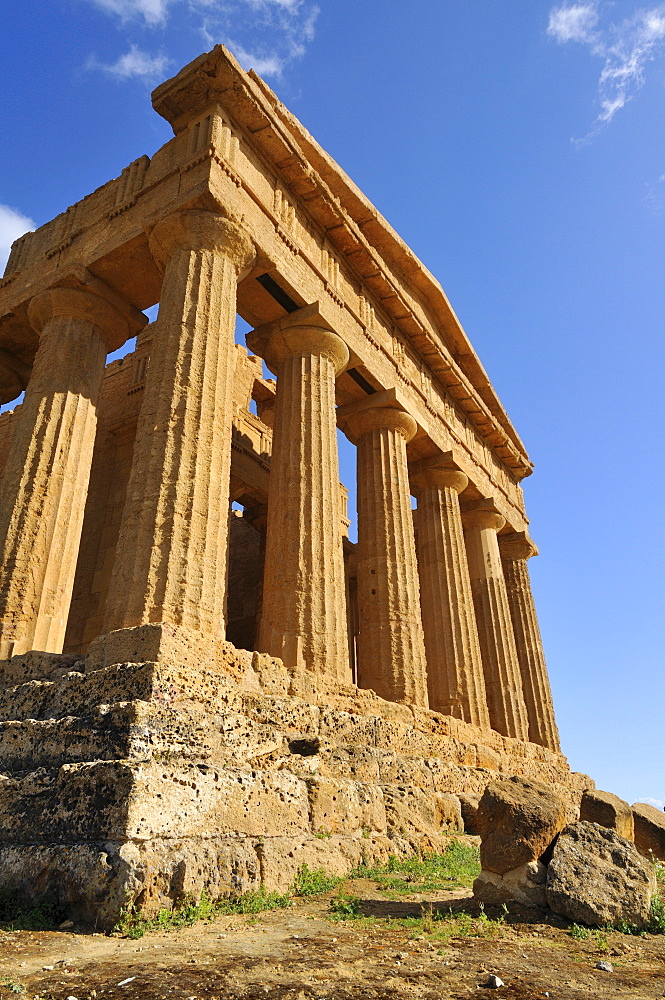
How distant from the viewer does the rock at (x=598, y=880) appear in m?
5.52

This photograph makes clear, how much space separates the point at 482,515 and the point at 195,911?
56.2 feet

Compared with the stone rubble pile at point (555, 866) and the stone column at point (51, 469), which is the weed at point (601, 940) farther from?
the stone column at point (51, 469)

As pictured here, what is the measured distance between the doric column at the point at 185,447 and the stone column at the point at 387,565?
5409mm

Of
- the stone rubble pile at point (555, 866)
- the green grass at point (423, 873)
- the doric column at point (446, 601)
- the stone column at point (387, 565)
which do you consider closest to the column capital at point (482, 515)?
the doric column at point (446, 601)

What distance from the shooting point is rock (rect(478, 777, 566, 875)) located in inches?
235

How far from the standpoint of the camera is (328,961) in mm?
4418

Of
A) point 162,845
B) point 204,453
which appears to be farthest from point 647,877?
point 204,453

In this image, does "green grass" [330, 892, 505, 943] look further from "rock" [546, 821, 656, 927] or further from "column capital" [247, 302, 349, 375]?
"column capital" [247, 302, 349, 375]

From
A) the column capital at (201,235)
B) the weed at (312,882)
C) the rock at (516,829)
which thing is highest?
the column capital at (201,235)

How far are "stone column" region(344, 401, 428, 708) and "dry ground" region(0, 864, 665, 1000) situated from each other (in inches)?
306

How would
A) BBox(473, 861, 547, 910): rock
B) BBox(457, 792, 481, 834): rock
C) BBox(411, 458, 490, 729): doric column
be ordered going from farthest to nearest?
BBox(411, 458, 490, 729): doric column → BBox(457, 792, 481, 834): rock → BBox(473, 861, 547, 910): rock

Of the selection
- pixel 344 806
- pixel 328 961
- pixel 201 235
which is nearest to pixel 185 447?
pixel 201 235

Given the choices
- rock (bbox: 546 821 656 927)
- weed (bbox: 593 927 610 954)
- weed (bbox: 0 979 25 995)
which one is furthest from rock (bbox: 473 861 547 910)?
weed (bbox: 0 979 25 995)

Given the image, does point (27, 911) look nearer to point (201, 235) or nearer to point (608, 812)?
point (608, 812)
